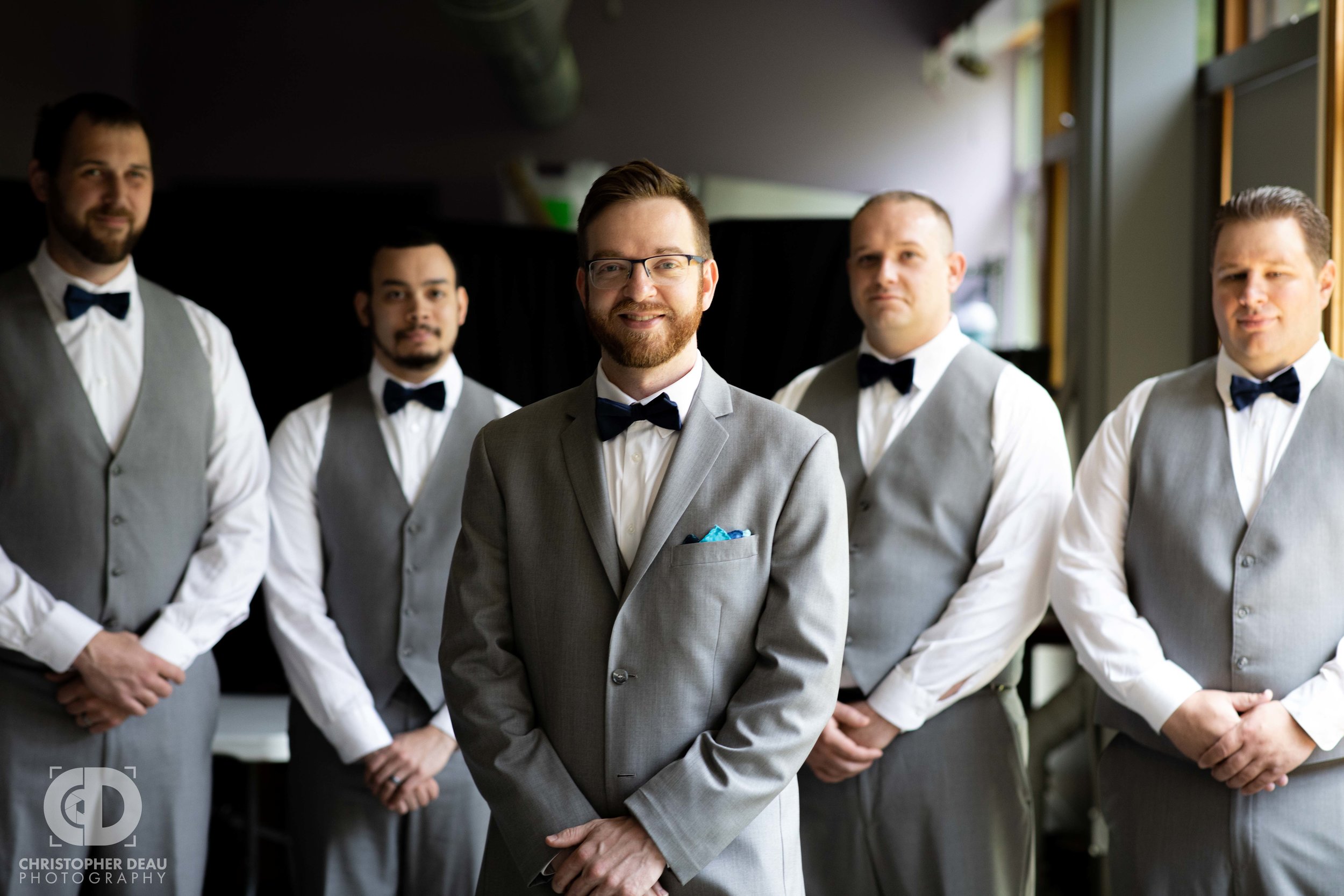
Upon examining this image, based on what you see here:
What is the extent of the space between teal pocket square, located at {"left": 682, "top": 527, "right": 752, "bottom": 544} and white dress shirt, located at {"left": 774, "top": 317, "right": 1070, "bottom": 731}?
0.74 metres

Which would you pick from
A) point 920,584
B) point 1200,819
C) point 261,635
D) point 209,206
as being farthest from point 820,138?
point 1200,819

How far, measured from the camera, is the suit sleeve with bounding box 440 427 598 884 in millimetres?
1743

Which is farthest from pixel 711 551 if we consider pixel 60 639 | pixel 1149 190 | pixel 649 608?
pixel 1149 190

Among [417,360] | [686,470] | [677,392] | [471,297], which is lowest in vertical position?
[686,470]

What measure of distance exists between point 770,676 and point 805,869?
890 millimetres

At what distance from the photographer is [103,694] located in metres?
2.45

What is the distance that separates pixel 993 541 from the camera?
2422 millimetres

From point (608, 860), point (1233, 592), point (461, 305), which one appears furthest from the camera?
point (461, 305)

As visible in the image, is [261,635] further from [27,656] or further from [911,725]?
[911,725]

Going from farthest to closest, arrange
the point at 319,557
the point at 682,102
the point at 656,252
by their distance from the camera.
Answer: the point at 682,102 < the point at 319,557 < the point at 656,252

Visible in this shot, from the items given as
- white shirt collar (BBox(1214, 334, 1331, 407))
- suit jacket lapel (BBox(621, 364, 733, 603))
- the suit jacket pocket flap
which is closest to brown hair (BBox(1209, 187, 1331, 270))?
white shirt collar (BBox(1214, 334, 1331, 407))

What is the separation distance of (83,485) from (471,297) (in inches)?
66.0

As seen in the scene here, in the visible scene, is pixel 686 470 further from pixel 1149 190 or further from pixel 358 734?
pixel 1149 190

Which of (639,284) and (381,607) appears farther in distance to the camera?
(381,607)
